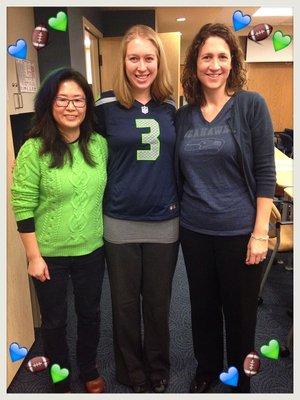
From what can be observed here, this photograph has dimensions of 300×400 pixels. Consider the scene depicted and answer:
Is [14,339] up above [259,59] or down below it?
below

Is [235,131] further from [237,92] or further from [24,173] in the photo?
[24,173]

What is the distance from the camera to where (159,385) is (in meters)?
1.62

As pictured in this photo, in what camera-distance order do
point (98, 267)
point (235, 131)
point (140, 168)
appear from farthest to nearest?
point (98, 267) < point (140, 168) < point (235, 131)

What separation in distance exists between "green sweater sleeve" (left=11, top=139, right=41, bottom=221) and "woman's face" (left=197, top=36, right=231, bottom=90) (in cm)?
66

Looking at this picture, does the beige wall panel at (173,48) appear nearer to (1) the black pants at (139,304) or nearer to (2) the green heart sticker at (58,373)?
(1) the black pants at (139,304)

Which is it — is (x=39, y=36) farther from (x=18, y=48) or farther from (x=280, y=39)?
(x=280, y=39)

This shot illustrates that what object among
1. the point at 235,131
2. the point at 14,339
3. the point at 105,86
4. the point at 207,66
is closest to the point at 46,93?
the point at 207,66

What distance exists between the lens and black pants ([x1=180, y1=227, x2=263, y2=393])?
134 cm

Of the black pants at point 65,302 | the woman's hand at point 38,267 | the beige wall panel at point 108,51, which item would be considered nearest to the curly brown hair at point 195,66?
the black pants at point 65,302

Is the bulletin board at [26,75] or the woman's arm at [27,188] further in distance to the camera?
the bulletin board at [26,75]

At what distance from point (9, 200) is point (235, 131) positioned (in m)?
1.05

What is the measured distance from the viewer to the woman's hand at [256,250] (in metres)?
1.28

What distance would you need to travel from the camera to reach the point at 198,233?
135cm

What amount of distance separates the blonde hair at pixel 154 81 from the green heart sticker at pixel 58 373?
1149mm
